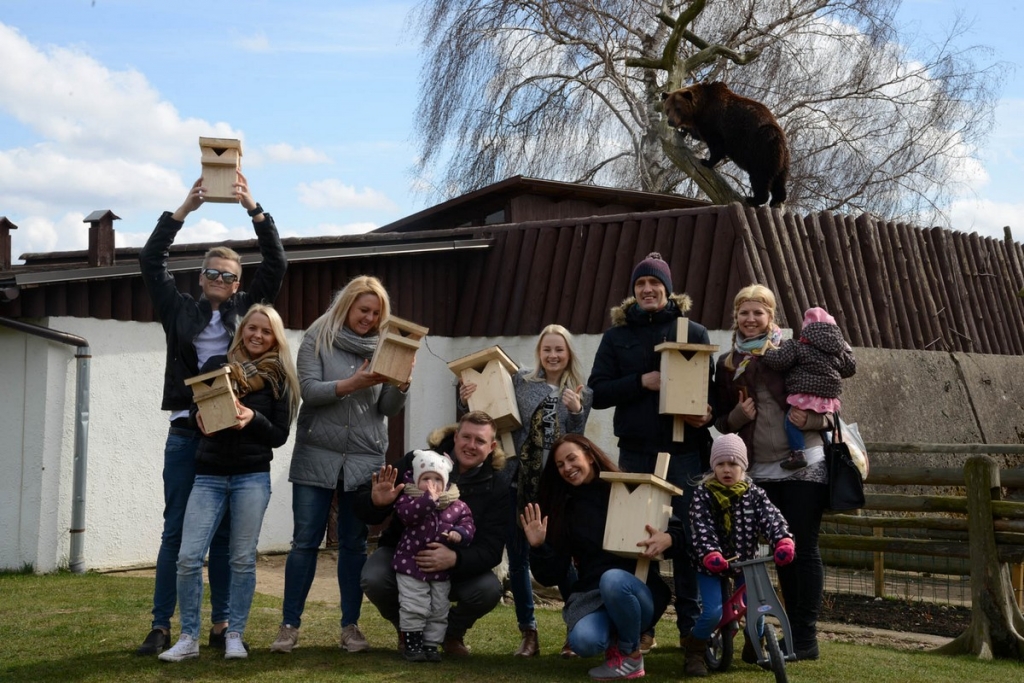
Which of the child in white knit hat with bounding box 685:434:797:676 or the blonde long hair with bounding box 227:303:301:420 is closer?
the child in white knit hat with bounding box 685:434:797:676

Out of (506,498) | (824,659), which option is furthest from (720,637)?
(506,498)

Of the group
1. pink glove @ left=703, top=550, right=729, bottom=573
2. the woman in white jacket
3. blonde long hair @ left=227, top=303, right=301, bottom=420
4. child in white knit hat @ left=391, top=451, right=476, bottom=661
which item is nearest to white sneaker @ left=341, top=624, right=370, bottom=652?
the woman in white jacket

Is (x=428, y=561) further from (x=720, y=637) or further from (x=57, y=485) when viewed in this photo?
(x=57, y=485)

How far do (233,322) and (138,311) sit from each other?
5.03 m

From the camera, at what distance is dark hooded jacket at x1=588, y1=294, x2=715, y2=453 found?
5777 mm

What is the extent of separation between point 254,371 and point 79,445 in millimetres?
5013

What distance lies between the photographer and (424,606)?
5.54 m

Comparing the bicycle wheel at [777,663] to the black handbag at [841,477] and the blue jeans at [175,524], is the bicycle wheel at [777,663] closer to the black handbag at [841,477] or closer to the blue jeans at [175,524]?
the black handbag at [841,477]

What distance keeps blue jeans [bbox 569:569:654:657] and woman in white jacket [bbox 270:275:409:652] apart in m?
1.24

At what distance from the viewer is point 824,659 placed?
591 centimetres

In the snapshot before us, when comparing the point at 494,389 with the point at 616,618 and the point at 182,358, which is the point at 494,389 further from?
the point at 182,358

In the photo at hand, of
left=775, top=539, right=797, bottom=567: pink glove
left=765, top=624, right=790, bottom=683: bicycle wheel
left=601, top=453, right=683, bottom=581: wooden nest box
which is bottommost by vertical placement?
left=765, top=624, right=790, bottom=683: bicycle wheel

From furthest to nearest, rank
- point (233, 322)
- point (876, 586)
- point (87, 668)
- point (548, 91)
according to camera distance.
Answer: point (548, 91)
point (876, 586)
point (233, 322)
point (87, 668)

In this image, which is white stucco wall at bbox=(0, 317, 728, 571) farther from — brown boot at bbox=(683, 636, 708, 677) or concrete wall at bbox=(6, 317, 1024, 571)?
brown boot at bbox=(683, 636, 708, 677)
